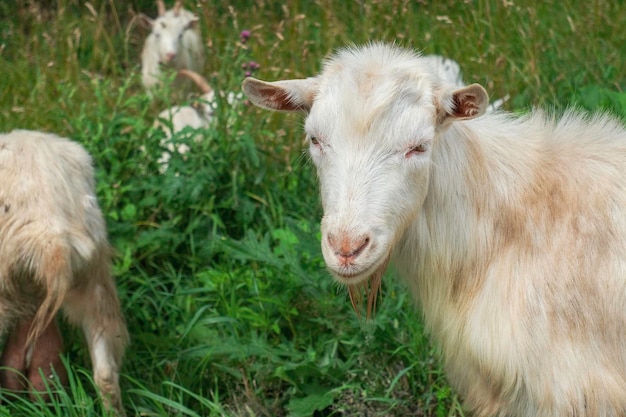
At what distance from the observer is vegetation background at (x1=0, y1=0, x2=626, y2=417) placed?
14.5ft

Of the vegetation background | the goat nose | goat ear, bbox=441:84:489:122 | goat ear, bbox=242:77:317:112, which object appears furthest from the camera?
the vegetation background

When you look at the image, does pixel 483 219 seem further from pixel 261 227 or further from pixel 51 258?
pixel 261 227

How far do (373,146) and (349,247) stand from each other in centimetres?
37

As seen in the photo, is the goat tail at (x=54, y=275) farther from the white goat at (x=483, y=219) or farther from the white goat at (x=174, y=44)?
the white goat at (x=174, y=44)

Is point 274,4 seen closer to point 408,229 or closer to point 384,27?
point 384,27

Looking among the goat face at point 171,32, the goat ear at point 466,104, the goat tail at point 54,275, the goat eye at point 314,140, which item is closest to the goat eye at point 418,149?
the goat ear at point 466,104

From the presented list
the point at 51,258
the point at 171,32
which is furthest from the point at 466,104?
the point at 171,32

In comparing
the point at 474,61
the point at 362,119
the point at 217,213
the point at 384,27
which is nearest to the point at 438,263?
the point at 362,119

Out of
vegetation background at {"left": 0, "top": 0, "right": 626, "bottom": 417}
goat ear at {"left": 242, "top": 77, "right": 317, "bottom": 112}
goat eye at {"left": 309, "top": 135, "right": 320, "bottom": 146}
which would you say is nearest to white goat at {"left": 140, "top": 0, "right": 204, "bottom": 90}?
vegetation background at {"left": 0, "top": 0, "right": 626, "bottom": 417}

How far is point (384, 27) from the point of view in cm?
676

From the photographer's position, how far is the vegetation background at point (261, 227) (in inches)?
174

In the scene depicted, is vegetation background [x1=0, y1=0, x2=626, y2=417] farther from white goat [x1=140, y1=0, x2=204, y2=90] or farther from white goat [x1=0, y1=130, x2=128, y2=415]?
white goat [x1=140, y1=0, x2=204, y2=90]

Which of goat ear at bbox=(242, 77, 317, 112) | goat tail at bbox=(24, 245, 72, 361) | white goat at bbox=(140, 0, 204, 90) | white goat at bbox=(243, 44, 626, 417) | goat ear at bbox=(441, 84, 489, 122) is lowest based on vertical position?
white goat at bbox=(140, 0, 204, 90)

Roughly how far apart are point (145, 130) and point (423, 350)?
2.18 metres
